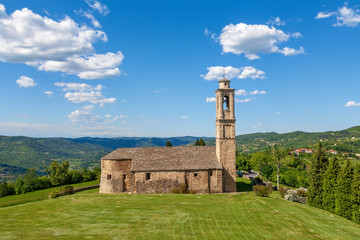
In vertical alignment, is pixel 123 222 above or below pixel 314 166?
below

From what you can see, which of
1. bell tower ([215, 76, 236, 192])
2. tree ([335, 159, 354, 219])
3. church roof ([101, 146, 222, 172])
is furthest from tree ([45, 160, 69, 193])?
tree ([335, 159, 354, 219])

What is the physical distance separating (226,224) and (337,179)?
17.9 meters

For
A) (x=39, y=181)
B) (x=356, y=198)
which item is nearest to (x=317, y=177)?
(x=356, y=198)

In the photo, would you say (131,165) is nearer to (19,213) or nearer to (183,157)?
(183,157)

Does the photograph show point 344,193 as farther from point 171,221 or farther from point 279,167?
point 279,167

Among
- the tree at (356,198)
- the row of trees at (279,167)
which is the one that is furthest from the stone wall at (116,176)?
the row of trees at (279,167)

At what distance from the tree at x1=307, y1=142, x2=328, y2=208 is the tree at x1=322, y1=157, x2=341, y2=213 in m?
0.94

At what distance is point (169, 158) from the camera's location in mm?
38125

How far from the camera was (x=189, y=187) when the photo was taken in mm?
36156

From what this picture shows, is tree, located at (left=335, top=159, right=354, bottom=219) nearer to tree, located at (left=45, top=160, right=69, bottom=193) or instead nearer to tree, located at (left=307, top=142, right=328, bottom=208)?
tree, located at (left=307, top=142, right=328, bottom=208)

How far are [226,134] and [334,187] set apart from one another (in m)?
17.2

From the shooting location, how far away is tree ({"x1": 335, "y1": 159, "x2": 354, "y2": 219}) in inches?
976

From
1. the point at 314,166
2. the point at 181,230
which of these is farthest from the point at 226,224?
the point at 314,166

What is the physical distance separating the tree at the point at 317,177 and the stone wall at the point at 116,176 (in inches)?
1141
